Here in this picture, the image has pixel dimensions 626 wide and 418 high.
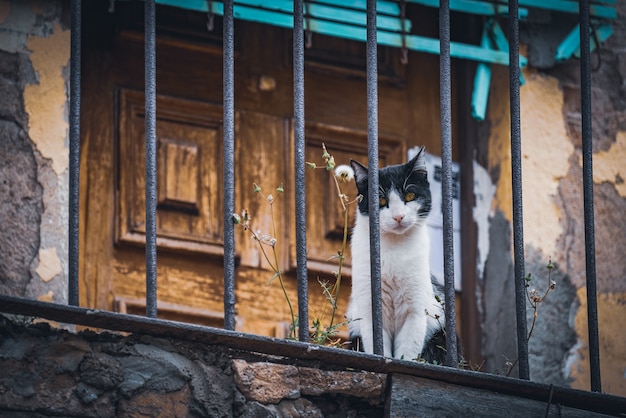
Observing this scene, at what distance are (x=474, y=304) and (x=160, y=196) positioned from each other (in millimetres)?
1636

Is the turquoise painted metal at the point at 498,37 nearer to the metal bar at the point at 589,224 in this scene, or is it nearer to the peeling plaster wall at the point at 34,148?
the metal bar at the point at 589,224

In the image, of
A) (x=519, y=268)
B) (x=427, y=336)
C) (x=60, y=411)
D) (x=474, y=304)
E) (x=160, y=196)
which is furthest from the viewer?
(x=474, y=304)

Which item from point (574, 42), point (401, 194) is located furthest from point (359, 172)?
point (574, 42)

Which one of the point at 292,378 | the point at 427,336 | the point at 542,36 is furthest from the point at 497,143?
the point at 292,378

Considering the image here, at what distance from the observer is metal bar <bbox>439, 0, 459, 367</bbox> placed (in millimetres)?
4520

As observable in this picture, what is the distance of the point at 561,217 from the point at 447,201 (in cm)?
201

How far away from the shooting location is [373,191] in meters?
4.55

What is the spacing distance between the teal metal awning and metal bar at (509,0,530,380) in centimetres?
139

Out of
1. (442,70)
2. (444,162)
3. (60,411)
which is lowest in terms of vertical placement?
(60,411)

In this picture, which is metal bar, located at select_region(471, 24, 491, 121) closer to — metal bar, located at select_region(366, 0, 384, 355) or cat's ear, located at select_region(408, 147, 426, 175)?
cat's ear, located at select_region(408, 147, 426, 175)

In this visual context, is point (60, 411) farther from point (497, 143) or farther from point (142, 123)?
point (497, 143)

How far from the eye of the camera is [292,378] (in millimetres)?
4285

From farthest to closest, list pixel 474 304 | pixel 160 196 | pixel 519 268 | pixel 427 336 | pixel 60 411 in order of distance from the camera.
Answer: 1. pixel 474 304
2. pixel 160 196
3. pixel 427 336
4. pixel 519 268
5. pixel 60 411

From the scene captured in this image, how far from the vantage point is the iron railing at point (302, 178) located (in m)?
4.34
